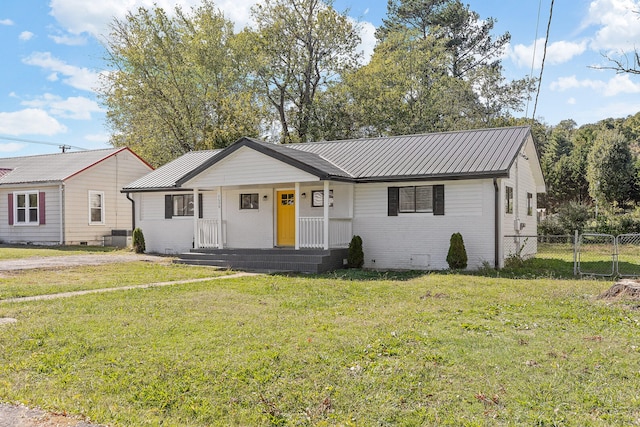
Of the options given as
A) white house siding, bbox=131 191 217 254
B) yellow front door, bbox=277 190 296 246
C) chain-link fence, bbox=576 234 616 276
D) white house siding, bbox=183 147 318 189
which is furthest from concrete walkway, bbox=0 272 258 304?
chain-link fence, bbox=576 234 616 276

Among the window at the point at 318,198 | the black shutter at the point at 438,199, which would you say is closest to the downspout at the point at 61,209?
the window at the point at 318,198

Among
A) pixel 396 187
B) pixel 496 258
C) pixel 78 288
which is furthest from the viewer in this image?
pixel 396 187

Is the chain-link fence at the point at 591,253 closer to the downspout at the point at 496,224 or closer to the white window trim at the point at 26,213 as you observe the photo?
the downspout at the point at 496,224

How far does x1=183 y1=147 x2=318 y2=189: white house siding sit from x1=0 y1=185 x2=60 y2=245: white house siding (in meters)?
10.0

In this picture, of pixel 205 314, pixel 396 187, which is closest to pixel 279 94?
pixel 396 187

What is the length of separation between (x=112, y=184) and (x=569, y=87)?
2081 centimetres

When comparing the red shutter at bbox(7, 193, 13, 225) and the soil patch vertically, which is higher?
the red shutter at bbox(7, 193, 13, 225)

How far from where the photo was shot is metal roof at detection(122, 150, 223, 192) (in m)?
20.6

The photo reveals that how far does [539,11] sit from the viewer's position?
11352 millimetres

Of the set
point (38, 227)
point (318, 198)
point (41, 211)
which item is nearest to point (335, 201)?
point (318, 198)

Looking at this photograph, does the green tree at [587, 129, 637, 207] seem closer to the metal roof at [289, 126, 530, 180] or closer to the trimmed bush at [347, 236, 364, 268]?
the metal roof at [289, 126, 530, 180]

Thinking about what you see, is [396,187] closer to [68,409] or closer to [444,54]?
[68,409]

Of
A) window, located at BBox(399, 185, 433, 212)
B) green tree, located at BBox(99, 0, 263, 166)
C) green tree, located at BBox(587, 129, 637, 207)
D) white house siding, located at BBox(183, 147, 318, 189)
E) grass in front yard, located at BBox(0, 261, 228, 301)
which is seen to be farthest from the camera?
green tree, located at BBox(587, 129, 637, 207)

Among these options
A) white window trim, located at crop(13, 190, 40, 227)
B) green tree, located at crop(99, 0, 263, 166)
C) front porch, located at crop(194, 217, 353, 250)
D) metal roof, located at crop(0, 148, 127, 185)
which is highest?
green tree, located at crop(99, 0, 263, 166)
